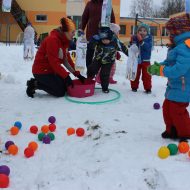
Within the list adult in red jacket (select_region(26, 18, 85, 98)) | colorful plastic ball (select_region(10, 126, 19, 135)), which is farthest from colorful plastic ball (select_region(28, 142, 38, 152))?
adult in red jacket (select_region(26, 18, 85, 98))

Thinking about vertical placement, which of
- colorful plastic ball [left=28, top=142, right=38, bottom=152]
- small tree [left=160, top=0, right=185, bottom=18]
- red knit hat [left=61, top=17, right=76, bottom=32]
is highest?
small tree [left=160, top=0, right=185, bottom=18]

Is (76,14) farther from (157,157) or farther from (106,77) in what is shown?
(157,157)

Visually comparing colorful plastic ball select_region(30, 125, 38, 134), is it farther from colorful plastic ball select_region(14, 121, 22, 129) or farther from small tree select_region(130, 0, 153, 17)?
small tree select_region(130, 0, 153, 17)

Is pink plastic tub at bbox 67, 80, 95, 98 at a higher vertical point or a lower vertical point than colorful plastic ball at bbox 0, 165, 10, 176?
higher

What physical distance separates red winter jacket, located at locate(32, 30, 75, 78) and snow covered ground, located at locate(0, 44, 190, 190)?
0.50 m

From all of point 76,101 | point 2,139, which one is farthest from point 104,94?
point 2,139

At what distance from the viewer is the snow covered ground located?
3.19m

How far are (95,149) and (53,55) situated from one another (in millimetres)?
2709

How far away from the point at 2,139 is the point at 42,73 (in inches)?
95.0

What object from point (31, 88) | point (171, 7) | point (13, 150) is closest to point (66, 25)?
point (31, 88)

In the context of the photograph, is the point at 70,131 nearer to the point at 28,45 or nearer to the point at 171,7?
the point at 28,45

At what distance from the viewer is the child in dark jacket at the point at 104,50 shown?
22.7 feet

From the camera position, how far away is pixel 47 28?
33250 millimetres

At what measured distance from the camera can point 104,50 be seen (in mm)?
6961
